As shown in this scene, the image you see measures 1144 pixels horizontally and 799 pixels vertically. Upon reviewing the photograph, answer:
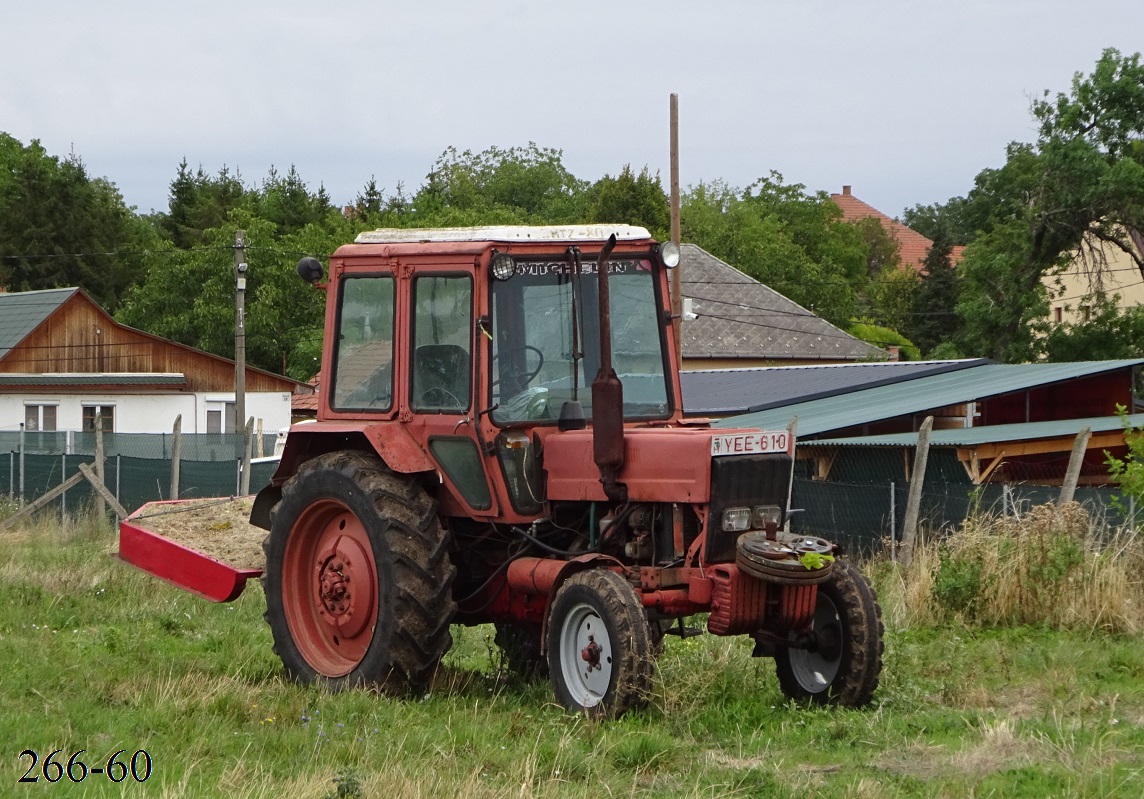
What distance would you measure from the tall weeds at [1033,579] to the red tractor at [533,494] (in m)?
3.35

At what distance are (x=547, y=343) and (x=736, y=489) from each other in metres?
1.31

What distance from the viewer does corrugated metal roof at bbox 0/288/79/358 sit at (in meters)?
38.8

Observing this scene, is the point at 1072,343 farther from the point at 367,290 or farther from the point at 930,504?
the point at 367,290

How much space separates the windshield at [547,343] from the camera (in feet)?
25.9

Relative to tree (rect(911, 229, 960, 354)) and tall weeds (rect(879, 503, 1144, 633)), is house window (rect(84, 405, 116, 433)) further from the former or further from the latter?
tree (rect(911, 229, 960, 354))

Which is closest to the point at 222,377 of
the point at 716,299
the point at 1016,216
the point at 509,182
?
the point at 716,299

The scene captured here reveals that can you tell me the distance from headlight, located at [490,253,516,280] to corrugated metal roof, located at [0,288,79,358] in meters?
33.3

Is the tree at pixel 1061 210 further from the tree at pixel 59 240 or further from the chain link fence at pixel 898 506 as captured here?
the tree at pixel 59 240

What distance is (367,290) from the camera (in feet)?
27.9

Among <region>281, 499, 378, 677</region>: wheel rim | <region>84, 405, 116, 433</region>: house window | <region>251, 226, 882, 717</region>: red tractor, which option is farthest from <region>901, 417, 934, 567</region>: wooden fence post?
<region>84, 405, 116, 433</region>: house window

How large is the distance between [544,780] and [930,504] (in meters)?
8.47

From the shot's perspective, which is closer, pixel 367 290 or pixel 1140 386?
Result: pixel 367 290

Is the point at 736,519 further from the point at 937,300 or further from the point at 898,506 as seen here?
the point at 937,300

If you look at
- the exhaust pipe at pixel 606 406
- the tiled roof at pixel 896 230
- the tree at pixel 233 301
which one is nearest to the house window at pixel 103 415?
the tree at pixel 233 301
